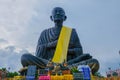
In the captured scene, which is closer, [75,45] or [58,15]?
[75,45]

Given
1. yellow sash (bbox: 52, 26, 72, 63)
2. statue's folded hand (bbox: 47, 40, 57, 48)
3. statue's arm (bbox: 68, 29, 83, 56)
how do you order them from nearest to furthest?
yellow sash (bbox: 52, 26, 72, 63) < statue's arm (bbox: 68, 29, 83, 56) < statue's folded hand (bbox: 47, 40, 57, 48)

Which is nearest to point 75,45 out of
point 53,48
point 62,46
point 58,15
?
point 62,46

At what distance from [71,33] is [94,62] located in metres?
2.45

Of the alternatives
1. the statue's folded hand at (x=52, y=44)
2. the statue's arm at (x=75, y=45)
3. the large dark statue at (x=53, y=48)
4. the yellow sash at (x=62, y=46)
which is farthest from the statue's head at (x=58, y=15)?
the statue's folded hand at (x=52, y=44)

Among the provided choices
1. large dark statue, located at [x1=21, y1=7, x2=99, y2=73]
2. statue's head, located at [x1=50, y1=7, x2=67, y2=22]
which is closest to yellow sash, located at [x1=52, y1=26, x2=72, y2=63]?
large dark statue, located at [x1=21, y1=7, x2=99, y2=73]

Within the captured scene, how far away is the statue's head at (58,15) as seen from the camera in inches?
630

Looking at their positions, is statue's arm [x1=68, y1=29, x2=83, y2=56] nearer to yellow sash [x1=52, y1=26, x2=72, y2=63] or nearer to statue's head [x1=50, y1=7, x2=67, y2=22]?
yellow sash [x1=52, y1=26, x2=72, y2=63]

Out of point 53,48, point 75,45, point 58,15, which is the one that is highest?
point 58,15

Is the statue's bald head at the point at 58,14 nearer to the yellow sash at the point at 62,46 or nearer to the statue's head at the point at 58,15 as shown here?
the statue's head at the point at 58,15

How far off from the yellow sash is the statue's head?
0.40 metres

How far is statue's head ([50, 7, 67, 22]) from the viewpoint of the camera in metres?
16.0

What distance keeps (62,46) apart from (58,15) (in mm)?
1514

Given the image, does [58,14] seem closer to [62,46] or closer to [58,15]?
[58,15]

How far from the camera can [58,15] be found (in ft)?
52.6
